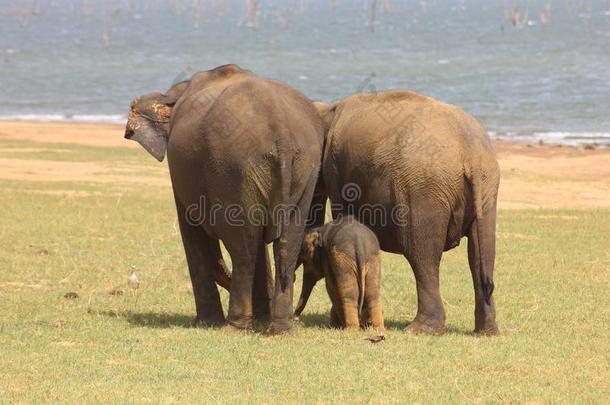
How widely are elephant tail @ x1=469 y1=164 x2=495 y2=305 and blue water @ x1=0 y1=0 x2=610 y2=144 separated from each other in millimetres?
3744

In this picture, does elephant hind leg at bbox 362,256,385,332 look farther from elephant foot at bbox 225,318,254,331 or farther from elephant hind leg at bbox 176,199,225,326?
elephant hind leg at bbox 176,199,225,326

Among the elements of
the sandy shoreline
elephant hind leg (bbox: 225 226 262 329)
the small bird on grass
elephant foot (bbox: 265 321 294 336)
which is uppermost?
elephant hind leg (bbox: 225 226 262 329)

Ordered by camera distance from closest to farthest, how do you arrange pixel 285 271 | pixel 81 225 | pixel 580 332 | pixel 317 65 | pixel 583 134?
pixel 285 271 < pixel 580 332 < pixel 81 225 < pixel 583 134 < pixel 317 65

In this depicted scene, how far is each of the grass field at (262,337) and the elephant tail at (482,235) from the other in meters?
0.48

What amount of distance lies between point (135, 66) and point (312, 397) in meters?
76.7

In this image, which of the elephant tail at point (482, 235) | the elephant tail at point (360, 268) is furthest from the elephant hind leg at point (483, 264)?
the elephant tail at point (360, 268)

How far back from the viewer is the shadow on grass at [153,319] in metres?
11.1

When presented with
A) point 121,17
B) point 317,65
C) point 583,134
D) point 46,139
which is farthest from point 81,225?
point 121,17

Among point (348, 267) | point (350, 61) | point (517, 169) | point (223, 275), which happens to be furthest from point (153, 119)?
point (350, 61)

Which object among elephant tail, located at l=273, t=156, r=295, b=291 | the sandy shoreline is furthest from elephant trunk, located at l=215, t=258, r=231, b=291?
the sandy shoreline

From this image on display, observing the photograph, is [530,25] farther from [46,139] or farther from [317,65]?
[46,139]

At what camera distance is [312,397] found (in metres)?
8.28

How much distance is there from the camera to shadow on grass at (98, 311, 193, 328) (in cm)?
1113

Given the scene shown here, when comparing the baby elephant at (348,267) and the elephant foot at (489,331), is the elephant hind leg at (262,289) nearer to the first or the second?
the baby elephant at (348,267)
